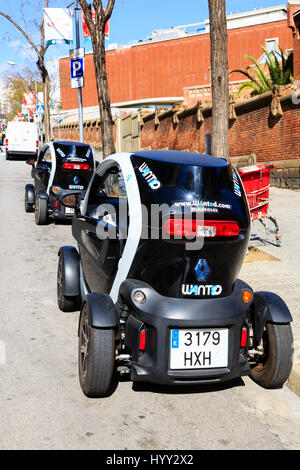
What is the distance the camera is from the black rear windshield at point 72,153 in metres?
11.2

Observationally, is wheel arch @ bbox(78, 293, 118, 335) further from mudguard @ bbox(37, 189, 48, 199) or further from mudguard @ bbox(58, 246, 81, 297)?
mudguard @ bbox(37, 189, 48, 199)

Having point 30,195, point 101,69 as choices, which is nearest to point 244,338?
point 30,195

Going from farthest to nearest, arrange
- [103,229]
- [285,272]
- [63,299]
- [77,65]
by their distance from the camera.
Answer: [77,65], [285,272], [63,299], [103,229]

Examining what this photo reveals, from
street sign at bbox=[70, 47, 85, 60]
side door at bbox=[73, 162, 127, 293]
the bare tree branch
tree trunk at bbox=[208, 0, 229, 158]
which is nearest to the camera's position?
side door at bbox=[73, 162, 127, 293]

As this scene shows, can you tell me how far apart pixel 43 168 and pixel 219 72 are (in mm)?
5009

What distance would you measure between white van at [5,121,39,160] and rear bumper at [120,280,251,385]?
30.4 metres

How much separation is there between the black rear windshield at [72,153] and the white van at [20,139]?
72.5 feet

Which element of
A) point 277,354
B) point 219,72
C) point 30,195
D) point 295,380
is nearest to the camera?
point 277,354

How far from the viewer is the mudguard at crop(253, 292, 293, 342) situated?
12.3ft

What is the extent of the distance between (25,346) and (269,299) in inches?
87.7

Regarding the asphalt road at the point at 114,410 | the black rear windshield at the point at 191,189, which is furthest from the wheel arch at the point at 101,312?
the black rear windshield at the point at 191,189

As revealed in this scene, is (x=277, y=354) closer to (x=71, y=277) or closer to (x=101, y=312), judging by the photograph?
(x=101, y=312)

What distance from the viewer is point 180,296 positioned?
3.45 metres

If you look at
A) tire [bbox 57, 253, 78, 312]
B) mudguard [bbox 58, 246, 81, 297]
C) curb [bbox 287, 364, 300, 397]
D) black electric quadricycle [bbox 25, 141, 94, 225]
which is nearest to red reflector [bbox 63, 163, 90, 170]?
black electric quadricycle [bbox 25, 141, 94, 225]
